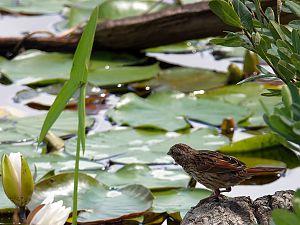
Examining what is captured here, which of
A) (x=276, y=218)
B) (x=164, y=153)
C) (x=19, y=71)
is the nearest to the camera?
(x=276, y=218)

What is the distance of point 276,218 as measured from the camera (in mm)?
1186

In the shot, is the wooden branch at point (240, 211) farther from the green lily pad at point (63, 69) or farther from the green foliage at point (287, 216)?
the green lily pad at point (63, 69)

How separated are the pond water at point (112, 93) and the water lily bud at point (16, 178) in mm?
845

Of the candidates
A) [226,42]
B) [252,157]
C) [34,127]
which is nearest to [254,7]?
[226,42]

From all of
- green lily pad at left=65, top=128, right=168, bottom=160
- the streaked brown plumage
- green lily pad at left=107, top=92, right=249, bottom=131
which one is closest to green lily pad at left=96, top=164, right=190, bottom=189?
green lily pad at left=65, top=128, right=168, bottom=160

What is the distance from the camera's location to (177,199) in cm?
261

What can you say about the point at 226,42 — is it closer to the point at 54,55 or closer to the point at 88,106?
the point at 88,106

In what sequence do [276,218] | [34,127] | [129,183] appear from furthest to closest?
1. [34,127]
2. [129,183]
3. [276,218]

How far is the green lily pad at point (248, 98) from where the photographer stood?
3344 mm

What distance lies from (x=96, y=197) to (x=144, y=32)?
150 centimetres

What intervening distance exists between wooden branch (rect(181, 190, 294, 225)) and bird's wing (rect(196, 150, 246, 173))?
0.57 feet

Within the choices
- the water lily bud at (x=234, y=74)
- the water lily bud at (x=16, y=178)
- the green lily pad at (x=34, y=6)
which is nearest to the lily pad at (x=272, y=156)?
the water lily bud at (x=234, y=74)

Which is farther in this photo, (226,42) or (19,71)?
(19,71)

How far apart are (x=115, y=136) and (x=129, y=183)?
15.4 inches
